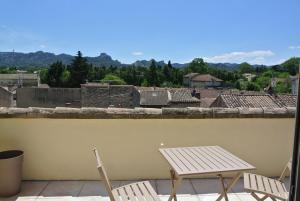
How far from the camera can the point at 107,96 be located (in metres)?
24.0

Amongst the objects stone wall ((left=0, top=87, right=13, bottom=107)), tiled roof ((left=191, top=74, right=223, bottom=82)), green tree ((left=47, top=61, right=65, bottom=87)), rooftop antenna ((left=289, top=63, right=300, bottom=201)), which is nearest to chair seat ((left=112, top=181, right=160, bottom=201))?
rooftop antenna ((left=289, top=63, right=300, bottom=201))

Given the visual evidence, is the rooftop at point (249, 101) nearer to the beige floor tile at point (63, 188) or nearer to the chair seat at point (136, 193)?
the beige floor tile at point (63, 188)

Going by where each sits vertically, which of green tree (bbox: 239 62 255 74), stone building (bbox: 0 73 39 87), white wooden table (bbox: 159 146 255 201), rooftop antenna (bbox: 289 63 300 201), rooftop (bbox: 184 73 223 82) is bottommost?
white wooden table (bbox: 159 146 255 201)

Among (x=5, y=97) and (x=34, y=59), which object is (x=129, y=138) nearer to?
(x=5, y=97)

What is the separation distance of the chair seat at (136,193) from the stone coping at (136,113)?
1.27m

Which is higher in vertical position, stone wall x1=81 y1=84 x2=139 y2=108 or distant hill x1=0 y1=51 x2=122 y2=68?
distant hill x1=0 y1=51 x2=122 y2=68

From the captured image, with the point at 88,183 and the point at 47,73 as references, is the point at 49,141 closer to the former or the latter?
the point at 88,183

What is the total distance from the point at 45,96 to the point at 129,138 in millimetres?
26937

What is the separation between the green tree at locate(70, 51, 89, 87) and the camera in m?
49.6

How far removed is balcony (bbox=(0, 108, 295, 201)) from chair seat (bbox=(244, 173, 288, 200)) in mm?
918

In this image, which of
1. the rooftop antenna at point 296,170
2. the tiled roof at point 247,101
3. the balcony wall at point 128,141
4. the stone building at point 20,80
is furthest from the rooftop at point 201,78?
the rooftop antenna at point 296,170

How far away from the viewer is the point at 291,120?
3.85 metres

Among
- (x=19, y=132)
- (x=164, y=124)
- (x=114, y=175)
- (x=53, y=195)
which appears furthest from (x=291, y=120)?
(x=19, y=132)

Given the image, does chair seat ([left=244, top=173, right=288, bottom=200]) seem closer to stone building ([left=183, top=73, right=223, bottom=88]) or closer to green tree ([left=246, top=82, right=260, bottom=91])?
green tree ([left=246, top=82, right=260, bottom=91])
